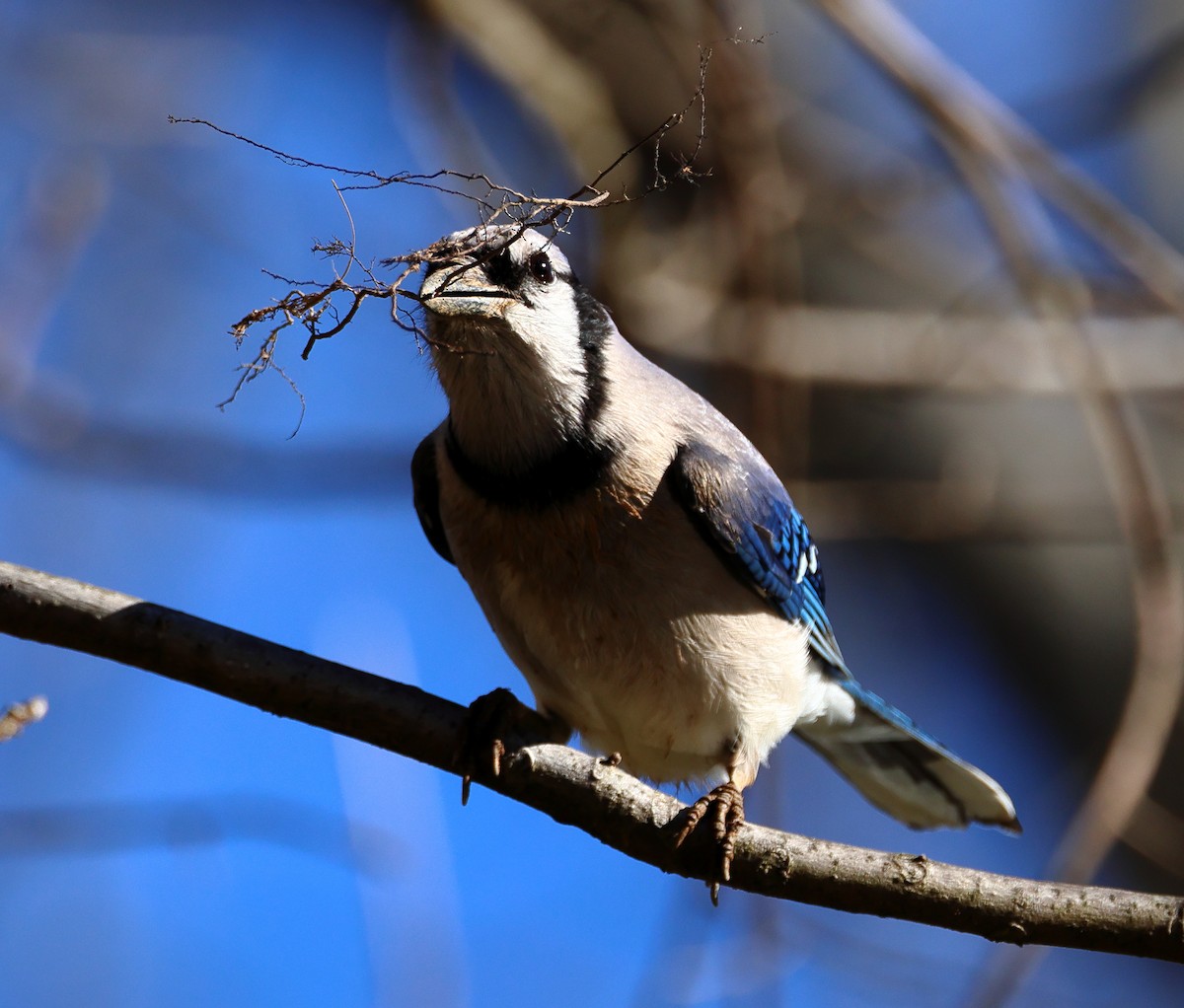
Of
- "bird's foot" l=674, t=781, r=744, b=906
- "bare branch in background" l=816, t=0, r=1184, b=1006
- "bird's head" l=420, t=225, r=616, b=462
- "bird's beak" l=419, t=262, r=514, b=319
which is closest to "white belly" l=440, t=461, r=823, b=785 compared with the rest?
"bird's head" l=420, t=225, r=616, b=462

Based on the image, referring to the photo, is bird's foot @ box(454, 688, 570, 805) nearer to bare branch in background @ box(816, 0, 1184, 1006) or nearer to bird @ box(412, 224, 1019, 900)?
bird @ box(412, 224, 1019, 900)

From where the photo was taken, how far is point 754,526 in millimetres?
2602

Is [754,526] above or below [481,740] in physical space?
above

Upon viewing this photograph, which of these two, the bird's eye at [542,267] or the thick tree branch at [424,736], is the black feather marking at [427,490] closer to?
the bird's eye at [542,267]

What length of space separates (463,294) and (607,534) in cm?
50

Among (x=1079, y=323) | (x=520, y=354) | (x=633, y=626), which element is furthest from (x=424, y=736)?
(x=1079, y=323)

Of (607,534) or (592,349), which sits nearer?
(607,534)

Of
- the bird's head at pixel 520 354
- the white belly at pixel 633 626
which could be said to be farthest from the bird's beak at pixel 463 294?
the white belly at pixel 633 626

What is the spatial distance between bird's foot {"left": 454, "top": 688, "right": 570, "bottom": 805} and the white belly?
17cm

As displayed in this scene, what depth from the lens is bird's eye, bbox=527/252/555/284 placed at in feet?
7.78

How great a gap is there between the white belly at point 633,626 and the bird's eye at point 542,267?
416 millimetres

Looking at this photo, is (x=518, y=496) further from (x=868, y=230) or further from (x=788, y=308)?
(x=868, y=230)

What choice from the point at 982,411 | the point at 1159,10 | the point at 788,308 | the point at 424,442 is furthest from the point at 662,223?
the point at 1159,10

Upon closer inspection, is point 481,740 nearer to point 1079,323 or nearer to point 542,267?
point 542,267
